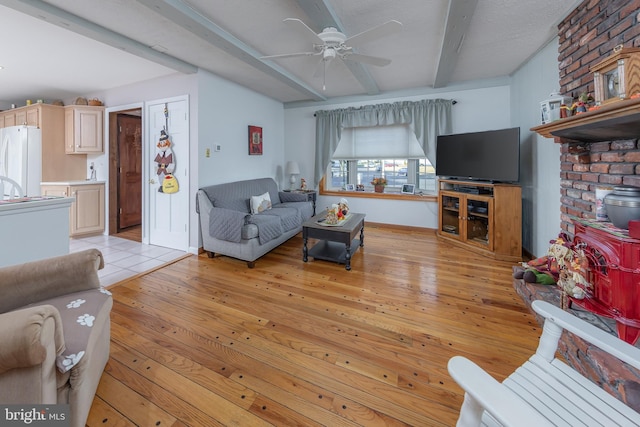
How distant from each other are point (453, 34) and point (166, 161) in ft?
12.2

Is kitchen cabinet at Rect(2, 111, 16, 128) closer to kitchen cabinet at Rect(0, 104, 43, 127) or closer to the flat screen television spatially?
kitchen cabinet at Rect(0, 104, 43, 127)

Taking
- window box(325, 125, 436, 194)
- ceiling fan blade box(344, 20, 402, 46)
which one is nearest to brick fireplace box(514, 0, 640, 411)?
ceiling fan blade box(344, 20, 402, 46)

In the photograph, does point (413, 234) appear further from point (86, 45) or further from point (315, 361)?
point (86, 45)

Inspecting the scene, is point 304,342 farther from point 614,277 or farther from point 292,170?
point 292,170

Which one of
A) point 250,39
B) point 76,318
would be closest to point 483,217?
point 250,39

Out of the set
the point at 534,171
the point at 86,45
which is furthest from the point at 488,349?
the point at 86,45

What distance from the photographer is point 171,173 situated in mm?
3709

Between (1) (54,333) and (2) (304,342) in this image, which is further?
(2) (304,342)

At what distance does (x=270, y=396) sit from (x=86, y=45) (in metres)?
3.82

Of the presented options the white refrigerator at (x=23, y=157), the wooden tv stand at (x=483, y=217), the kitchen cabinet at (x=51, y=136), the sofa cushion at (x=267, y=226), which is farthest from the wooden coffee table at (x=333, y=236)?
the kitchen cabinet at (x=51, y=136)

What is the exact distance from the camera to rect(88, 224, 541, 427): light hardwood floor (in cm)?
131

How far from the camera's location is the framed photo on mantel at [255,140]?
4590mm

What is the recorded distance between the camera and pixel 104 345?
4.95ft

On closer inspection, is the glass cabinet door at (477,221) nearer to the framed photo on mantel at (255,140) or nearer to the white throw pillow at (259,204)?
the white throw pillow at (259,204)
